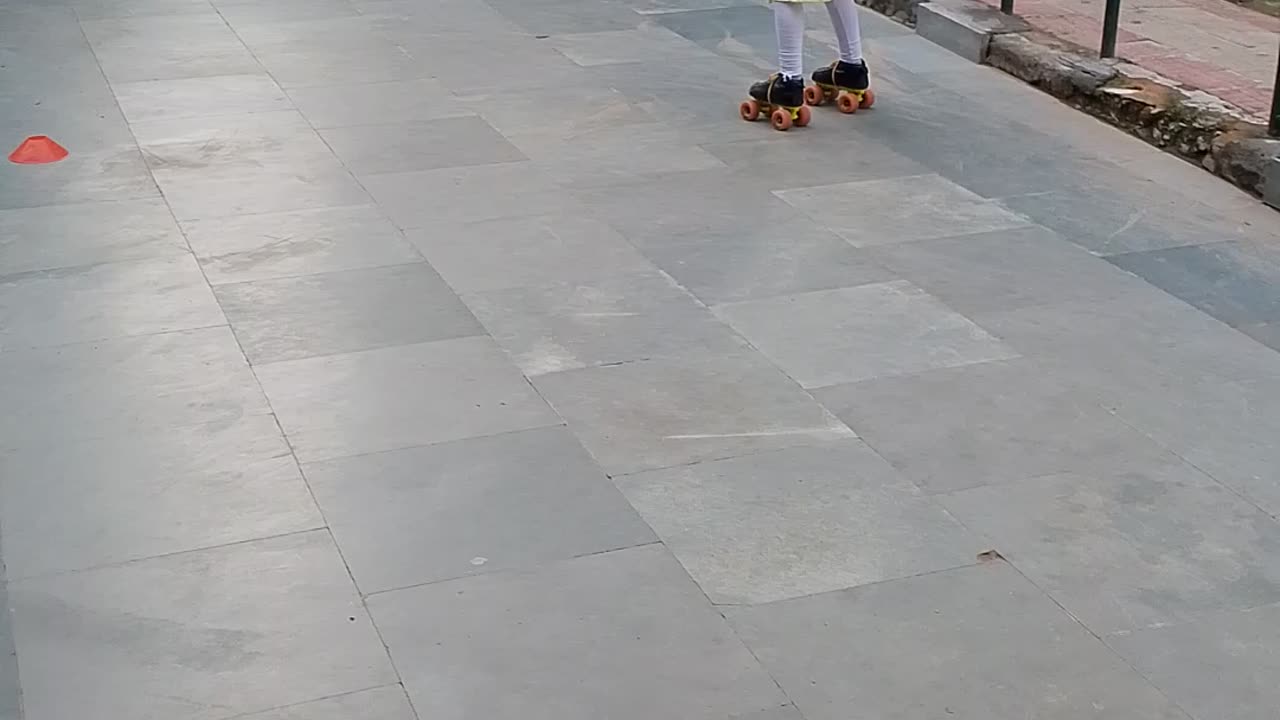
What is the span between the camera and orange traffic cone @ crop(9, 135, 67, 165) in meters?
6.30

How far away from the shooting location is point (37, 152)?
632 centimetres

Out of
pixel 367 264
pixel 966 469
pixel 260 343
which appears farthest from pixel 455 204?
pixel 966 469

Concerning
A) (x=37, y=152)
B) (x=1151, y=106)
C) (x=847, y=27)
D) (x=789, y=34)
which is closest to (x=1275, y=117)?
(x=1151, y=106)

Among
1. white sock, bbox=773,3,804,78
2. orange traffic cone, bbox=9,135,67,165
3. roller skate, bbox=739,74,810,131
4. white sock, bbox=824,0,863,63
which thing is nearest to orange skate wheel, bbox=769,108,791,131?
roller skate, bbox=739,74,810,131

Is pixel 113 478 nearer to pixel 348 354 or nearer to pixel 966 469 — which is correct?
pixel 348 354

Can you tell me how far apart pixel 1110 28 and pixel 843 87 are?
1214mm

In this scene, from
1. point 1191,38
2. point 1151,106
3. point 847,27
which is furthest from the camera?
point 1191,38

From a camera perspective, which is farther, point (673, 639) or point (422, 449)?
point (422, 449)

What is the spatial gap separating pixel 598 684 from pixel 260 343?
1.93 meters

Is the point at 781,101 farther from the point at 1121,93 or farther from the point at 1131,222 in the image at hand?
the point at 1131,222

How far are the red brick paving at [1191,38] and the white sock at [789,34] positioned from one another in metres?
1.61

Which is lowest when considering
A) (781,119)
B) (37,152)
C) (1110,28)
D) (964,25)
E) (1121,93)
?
(37,152)

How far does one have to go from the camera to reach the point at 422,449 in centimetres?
418

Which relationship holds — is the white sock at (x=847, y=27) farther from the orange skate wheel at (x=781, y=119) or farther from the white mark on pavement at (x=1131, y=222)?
the white mark on pavement at (x=1131, y=222)
